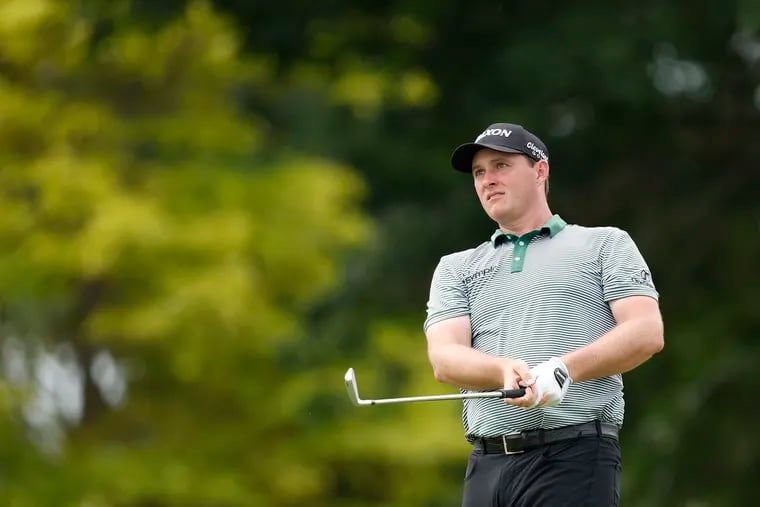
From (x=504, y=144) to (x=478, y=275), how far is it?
1.24 feet

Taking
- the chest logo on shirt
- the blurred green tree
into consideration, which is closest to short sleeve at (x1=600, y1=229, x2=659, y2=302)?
the chest logo on shirt

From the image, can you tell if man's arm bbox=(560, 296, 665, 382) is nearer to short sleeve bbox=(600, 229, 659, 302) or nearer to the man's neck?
short sleeve bbox=(600, 229, 659, 302)

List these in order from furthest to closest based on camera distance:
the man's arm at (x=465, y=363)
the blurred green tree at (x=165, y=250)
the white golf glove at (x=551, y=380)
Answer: the blurred green tree at (x=165, y=250), the man's arm at (x=465, y=363), the white golf glove at (x=551, y=380)

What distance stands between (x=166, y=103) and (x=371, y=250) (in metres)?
4.25

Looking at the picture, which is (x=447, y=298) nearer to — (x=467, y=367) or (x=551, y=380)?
(x=467, y=367)

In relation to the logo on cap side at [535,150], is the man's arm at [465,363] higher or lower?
lower

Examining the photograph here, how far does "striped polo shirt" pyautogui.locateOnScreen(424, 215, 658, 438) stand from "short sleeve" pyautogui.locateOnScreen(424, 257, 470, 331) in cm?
6

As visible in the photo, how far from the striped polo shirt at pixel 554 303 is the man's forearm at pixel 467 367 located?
0.09 metres

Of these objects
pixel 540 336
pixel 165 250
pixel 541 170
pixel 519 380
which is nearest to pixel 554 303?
pixel 540 336

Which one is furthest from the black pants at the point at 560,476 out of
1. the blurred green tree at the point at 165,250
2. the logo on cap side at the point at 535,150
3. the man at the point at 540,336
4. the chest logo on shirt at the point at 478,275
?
the blurred green tree at the point at 165,250

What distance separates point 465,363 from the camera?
4832mm

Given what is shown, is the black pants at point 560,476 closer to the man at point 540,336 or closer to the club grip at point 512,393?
the man at point 540,336

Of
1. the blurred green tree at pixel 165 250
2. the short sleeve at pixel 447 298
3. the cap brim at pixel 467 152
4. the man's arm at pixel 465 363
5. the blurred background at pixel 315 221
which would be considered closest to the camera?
the man's arm at pixel 465 363

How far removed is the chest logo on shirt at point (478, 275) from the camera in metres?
4.97
